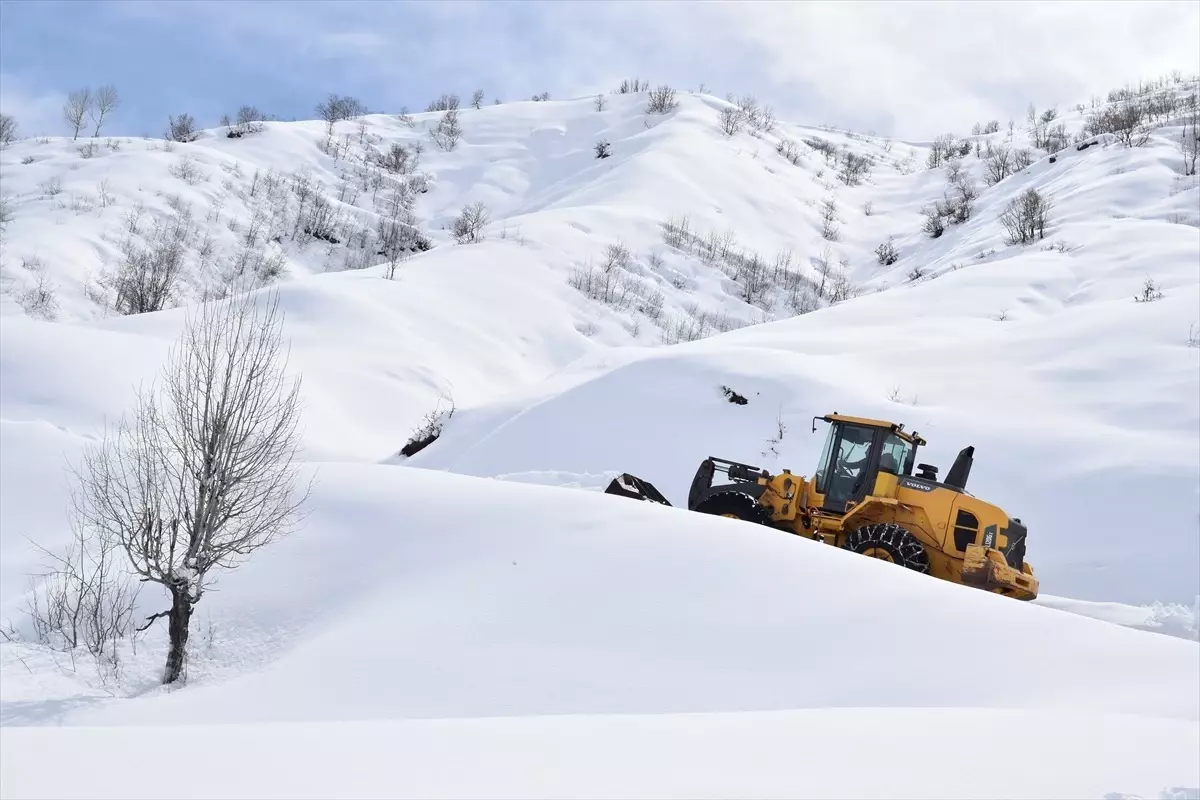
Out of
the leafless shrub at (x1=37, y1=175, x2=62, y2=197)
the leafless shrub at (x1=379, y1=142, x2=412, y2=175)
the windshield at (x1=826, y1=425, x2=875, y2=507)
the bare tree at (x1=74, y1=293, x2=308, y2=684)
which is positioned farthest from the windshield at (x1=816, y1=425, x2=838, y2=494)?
the leafless shrub at (x1=379, y1=142, x2=412, y2=175)

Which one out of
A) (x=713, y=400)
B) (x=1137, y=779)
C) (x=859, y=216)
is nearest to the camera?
(x=1137, y=779)

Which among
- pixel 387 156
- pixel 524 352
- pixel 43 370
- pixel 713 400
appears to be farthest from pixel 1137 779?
pixel 387 156

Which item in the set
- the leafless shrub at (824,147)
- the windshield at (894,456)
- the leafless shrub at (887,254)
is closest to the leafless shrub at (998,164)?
the leafless shrub at (887,254)

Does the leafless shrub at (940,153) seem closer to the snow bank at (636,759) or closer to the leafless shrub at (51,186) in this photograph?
the leafless shrub at (51,186)

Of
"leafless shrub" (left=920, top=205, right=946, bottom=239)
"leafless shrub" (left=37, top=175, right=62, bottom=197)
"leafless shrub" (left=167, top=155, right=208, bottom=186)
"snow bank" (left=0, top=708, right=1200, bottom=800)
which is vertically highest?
"leafless shrub" (left=920, top=205, right=946, bottom=239)

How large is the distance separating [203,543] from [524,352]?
75.3 feet

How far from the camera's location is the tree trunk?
9.70 metres

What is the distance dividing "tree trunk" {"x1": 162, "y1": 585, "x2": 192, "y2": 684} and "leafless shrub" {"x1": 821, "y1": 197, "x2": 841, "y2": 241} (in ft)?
148

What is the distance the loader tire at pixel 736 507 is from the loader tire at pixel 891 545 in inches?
67.7

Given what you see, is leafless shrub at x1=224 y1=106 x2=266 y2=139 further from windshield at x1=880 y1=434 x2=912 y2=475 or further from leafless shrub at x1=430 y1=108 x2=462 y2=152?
windshield at x1=880 y1=434 x2=912 y2=475

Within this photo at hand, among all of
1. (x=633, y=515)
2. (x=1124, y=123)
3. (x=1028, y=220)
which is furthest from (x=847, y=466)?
(x=1124, y=123)

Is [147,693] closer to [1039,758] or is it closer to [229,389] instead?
[229,389]

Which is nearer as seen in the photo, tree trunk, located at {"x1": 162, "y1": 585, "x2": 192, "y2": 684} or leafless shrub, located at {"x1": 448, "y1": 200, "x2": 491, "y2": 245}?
tree trunk, located at {"x1": 162, "y1": 585, "x2": 192, "y2": 684}

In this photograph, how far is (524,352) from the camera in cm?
3284
